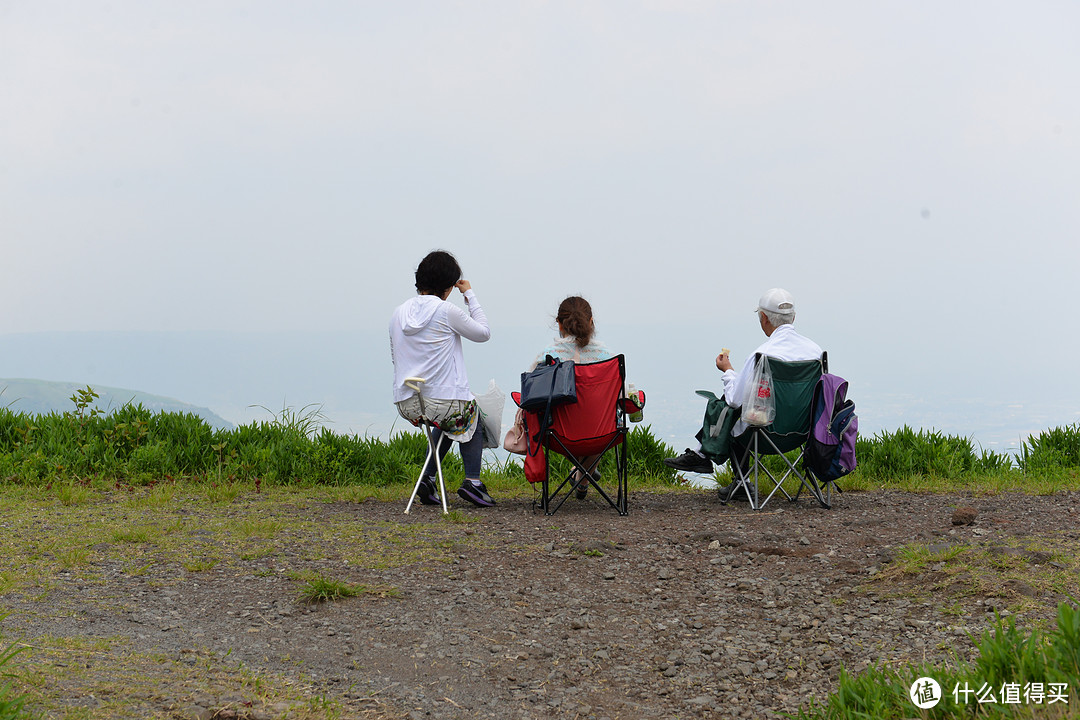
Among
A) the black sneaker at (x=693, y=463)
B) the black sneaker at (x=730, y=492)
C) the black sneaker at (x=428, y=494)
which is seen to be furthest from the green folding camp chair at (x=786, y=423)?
the black sneaker at (x=428, y=494)

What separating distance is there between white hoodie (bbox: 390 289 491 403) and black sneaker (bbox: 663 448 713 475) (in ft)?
5.95

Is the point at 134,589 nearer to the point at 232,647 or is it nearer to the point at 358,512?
the point at 232,647

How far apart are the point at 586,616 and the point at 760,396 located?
2.80 m

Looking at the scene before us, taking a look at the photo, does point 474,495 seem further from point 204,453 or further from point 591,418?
point 204,453

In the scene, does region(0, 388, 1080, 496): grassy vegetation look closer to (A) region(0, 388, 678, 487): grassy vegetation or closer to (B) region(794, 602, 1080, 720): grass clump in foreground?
(A) region(0, 388, 678, 487): grassy vegetation

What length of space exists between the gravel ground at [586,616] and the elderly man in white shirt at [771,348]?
125 cm

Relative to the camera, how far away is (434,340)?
19.9 ft

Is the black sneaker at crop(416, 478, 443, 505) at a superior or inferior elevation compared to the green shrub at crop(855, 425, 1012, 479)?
inferior

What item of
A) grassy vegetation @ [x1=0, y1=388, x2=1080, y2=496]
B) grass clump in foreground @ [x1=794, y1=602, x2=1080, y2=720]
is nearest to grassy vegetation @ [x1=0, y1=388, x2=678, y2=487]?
grassy vegetation @ [x1=0, y1=388, x2=1080, y2=496]

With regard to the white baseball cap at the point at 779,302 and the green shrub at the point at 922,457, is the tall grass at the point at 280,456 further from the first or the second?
the white baseball cap at the point at 779,302

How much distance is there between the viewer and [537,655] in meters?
3.34

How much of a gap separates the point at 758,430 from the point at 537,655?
3322 millimetres

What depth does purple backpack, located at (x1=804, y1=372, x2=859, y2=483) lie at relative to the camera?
6.13m

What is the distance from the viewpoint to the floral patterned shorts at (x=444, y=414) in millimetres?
6102
